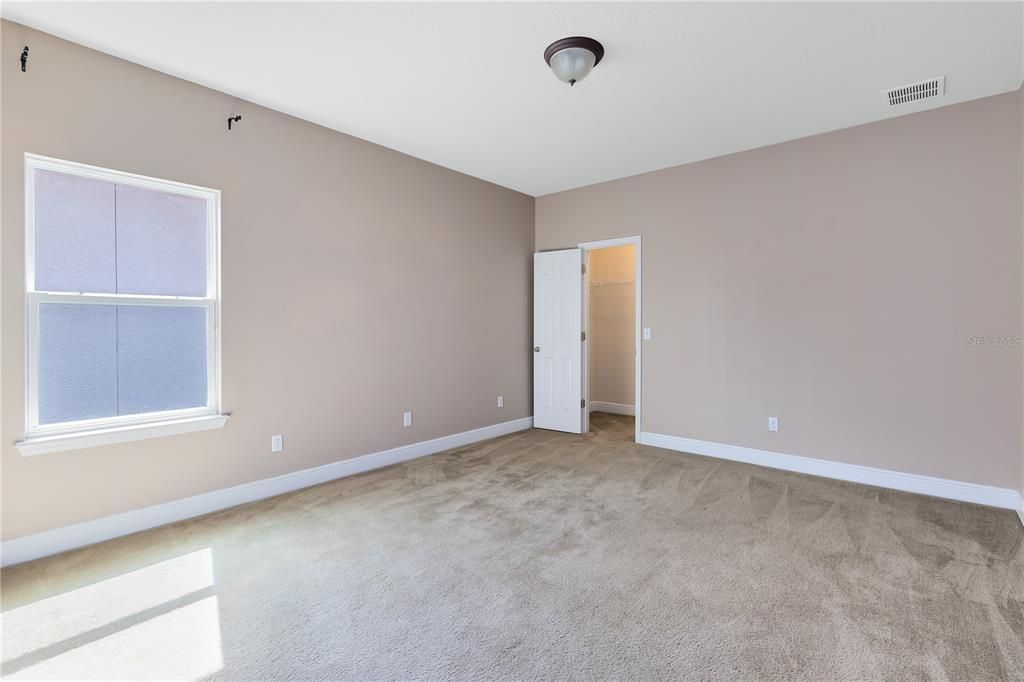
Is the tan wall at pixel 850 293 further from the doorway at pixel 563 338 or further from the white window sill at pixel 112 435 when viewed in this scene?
the white window sill at pixel 112 435

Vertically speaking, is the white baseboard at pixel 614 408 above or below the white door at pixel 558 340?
below

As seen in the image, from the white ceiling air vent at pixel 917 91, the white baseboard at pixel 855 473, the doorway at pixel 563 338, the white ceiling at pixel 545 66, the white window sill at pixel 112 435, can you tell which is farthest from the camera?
the doorway at pixel 563 338

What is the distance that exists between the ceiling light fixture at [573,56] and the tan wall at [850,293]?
2.30m

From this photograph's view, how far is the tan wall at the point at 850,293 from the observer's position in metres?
3.24

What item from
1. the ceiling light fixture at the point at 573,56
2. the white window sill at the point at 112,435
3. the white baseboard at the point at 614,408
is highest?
the ceiling light fixture at the point at 573,56

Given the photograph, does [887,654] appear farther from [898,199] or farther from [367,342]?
[367,342]

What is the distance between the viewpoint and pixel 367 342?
4.05 m

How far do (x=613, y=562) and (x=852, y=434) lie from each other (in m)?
2.57

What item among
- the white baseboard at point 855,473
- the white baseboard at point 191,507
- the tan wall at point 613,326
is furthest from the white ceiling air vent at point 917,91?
the white baseboard at point 191,507

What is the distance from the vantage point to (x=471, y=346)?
500 cm

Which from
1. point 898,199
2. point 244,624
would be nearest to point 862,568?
point 898,199

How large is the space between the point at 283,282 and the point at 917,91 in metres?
4.63

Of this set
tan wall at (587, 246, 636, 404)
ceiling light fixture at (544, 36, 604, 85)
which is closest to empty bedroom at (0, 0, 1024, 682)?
ceiling light fixture at (544, 36, 604, 85)

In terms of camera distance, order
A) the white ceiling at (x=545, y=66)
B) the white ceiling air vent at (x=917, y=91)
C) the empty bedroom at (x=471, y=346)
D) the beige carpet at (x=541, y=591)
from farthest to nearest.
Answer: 1. the white ceiling air vent at (x=917, y=91)
2. the white ceiling at (x=545, y=66)
3. the empty bedroom at (x=471, y=346)
4. the beige carpet at (x=541, y=591)
